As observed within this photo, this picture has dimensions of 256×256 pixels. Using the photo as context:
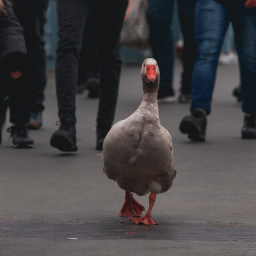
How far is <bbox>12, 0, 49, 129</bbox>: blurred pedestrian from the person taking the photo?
709 centimetres

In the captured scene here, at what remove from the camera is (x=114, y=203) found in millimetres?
5129

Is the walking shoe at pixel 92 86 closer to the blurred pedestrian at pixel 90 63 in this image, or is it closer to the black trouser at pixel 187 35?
the blurred pedestrian at pixel 90 63

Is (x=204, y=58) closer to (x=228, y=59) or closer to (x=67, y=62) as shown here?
(x=67, y=62)

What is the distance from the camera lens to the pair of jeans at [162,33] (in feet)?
32.0

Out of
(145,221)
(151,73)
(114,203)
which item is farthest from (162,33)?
(145,221)

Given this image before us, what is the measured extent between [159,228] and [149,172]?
0.89ft

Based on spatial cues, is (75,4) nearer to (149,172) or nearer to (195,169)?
(195,169)

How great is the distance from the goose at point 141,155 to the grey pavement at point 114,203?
0.19 meters

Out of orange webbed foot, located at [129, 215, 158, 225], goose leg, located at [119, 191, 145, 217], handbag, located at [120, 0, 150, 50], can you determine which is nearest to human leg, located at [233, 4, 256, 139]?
goose leg, located at [119, 191, 145, 217]

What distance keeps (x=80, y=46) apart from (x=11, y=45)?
1.97 metres

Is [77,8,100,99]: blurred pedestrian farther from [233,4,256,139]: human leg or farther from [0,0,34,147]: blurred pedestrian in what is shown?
[0,0,34,147]: blurred pedestrian

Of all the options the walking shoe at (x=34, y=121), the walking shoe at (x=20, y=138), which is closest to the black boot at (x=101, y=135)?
the walking shoe at (x=20, y=138)

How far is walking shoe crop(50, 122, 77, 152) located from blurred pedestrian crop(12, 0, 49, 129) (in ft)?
2.32

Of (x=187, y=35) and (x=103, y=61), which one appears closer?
(x=103, y=61)
